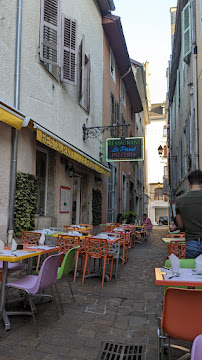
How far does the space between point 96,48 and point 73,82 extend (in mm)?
4192

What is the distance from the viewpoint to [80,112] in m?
9.87

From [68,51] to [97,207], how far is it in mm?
5531

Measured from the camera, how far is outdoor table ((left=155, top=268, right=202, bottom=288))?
7.82 ft

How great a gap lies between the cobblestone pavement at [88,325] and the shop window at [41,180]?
2.89 metres

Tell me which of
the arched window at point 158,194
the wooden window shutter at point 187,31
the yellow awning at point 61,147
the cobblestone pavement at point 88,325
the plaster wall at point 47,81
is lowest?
the cobblestone pavement at point 88,325

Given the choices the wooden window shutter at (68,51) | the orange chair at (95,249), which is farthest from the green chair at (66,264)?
the wooden window shutter at (68,51)

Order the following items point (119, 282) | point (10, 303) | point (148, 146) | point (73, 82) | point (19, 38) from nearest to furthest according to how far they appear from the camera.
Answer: point (10, 303) < point (119, 282) < point (19, 38) < point (73, 82) < point (148, 146)

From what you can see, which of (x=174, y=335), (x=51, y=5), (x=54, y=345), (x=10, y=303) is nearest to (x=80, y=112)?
(x=51, y=5)

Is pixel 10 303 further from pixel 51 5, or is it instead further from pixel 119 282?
pixel 51 5

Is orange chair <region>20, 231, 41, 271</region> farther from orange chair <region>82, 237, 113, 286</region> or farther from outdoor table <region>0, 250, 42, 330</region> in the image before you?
outdoor table <region>0, 250, 42, 330</region>

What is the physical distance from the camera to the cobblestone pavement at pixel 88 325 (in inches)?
111

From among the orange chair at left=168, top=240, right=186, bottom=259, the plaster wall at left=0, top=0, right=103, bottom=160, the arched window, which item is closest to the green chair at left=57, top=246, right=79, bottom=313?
the orange chair at left=168, top=240, right=186, bottom=259

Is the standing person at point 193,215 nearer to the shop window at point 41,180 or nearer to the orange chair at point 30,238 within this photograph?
the orange chair at point 30,238

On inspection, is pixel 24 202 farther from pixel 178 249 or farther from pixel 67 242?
pixel 178 249
